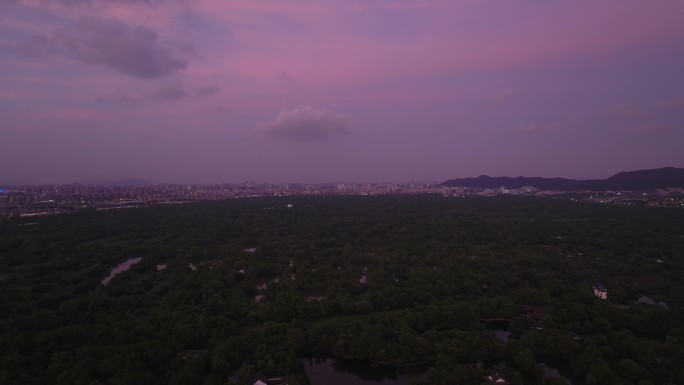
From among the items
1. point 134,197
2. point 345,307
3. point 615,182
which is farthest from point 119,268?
point 615,182

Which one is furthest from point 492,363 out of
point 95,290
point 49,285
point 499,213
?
point 499,213

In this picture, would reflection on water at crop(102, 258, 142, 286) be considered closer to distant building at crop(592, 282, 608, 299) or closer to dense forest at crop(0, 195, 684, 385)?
dense forest at crop(0, 195, 684, 385)

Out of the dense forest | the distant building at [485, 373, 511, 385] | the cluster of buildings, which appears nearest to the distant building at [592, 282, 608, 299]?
the dense forest

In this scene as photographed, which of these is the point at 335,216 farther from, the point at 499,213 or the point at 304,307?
the point at 304,307

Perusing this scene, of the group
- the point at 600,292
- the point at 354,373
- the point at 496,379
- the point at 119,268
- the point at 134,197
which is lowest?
the point at 354,373

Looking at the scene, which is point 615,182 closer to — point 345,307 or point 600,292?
point 600,292

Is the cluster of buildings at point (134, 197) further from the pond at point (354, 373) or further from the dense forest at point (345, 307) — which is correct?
the pond at point (354, 373)
